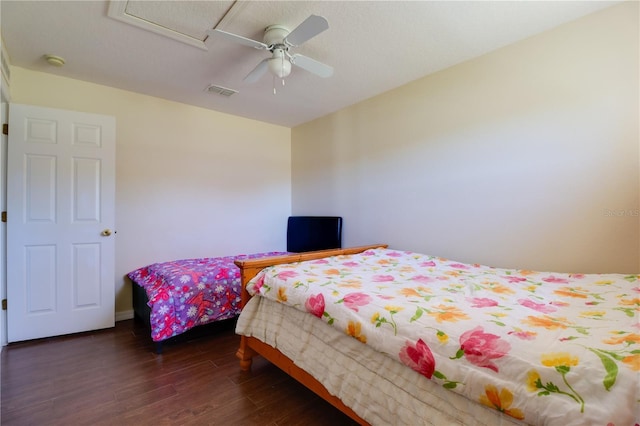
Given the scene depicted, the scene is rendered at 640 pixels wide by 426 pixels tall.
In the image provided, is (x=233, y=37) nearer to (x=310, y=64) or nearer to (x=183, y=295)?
(x=310, y=64)

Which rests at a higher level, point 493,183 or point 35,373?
point 493,183

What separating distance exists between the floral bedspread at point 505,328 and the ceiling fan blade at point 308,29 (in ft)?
4.70

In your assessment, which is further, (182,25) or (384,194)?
(384,194)

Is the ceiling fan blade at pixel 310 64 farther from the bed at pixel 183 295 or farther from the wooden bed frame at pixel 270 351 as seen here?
the bed at pixel 183 295

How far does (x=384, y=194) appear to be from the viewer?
10.4 feet

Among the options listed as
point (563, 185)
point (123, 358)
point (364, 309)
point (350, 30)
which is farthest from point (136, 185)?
point (563, 185)

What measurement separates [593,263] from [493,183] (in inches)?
31.6

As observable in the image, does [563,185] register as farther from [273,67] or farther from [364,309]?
[273,67]

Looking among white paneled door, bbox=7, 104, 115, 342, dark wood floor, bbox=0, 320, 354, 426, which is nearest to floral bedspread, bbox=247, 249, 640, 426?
dark wood floor, bbox=0, 320, 354, 426

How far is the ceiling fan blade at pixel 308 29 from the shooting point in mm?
1629

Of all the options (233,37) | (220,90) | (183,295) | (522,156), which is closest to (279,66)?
(233,37)

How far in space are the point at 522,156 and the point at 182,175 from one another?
10.9 ft

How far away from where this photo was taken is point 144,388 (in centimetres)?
188

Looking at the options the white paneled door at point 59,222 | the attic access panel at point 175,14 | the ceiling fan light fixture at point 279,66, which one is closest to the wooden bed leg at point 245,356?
the white paneled door at point 59,222
